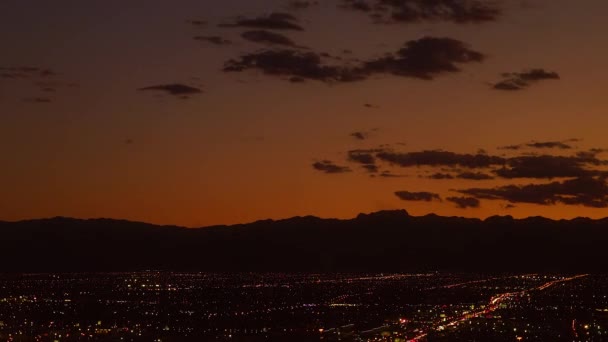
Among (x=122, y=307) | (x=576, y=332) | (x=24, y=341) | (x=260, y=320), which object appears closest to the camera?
Result: (x=24, y=341)

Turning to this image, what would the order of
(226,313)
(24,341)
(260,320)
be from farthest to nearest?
1. (226,313)
2. (260,320)
3. (24,341)

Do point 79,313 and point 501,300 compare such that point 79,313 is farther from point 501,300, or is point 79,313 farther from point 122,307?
point 501,300

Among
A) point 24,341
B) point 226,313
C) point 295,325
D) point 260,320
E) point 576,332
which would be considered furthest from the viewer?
point 226,313

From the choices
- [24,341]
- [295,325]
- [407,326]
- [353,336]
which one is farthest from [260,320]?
[24,341]

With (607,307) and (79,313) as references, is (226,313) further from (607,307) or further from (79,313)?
(607,307)

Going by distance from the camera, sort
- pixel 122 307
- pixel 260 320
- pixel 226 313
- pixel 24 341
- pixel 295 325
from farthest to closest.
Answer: pixel 122 307
pixel 226 313
pixel 260 320
pixel 295 325
pixel 24 341

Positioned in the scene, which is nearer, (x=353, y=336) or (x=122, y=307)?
(x=353, y=336)

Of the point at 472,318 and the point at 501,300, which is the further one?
the point at 501,300

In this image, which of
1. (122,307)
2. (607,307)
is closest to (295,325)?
(122,307)
